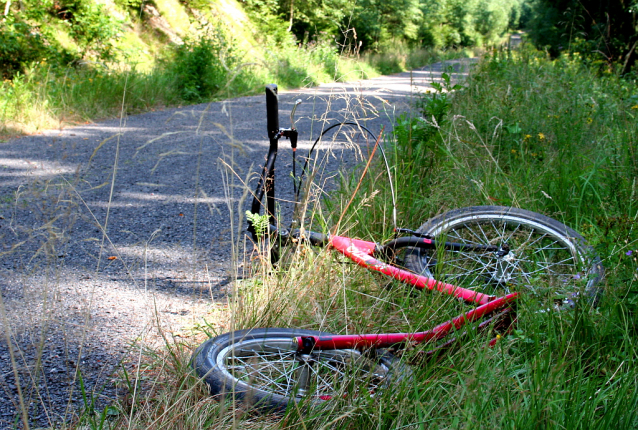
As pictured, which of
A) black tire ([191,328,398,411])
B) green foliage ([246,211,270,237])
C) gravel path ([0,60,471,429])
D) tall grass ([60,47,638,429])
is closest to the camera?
tall grass ([60,47,638,429])

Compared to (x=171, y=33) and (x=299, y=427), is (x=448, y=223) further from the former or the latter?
(x=171, y=33)

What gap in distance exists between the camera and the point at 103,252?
328 centimetres

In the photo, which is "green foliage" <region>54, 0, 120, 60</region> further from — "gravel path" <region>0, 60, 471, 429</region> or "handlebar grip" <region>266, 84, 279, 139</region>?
"handlebar grip" <region>266, 84, 279, 139</region>

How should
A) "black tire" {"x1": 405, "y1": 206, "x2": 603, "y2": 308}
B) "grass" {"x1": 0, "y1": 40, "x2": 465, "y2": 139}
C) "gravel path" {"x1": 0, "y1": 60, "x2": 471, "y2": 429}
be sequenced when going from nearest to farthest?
"gravel path" {"x1": 0, "y1": 60, "x2": 471, "y2": 429}
"black tire" {"x1": 405, "y1": 206, "x2": 603, "y2": 308}
"grass" {"x1": 0, "y1": 40, "x2": 465, "y2": 139}

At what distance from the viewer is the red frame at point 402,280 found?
1864mm

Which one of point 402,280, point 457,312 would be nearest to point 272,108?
point 402,280

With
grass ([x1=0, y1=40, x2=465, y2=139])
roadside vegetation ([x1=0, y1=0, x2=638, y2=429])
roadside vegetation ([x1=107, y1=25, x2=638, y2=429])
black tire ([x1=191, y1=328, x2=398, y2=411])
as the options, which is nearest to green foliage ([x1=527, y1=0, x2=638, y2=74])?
roadside vegetation ([x1=0, y1=0, x2=638, y2=429])

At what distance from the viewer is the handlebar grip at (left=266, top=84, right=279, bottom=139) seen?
2.64 m

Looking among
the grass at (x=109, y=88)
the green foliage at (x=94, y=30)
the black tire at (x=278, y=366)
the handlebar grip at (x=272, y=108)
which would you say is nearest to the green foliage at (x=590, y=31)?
the grass at (x=109, y=88)

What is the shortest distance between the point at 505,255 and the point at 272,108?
1.42 meters

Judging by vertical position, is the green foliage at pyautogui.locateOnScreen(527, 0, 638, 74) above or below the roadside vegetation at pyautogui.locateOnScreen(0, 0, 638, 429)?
above

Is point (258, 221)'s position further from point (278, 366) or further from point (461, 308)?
point (461, 308)

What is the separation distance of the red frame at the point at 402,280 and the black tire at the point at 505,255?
0.13 metres

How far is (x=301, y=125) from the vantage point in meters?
8.02
